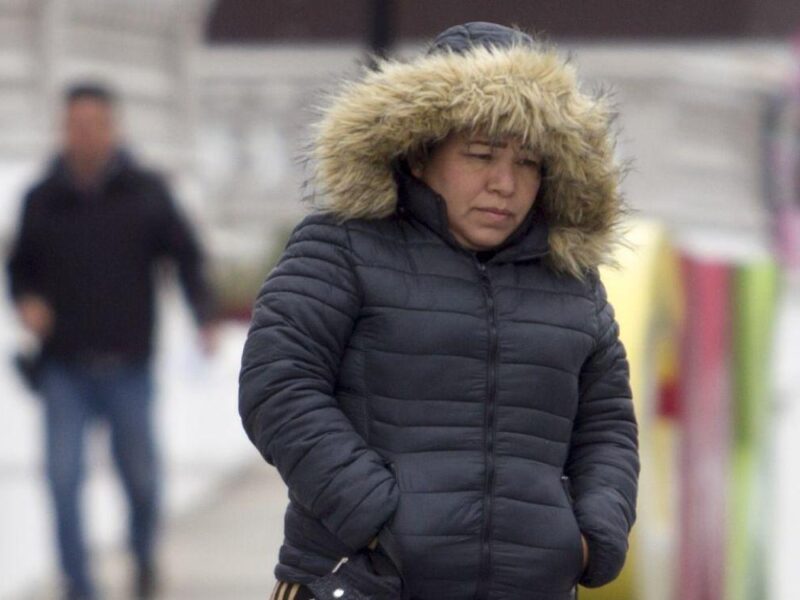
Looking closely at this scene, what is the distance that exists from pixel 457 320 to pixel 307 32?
19.3 feet

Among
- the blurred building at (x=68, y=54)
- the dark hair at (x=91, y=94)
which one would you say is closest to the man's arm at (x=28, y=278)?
the dark hair at (x=91, y=94)

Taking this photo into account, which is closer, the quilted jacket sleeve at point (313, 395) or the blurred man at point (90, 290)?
the quilted jacket sleeve at point (313, 395)

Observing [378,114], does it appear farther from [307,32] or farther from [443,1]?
[307,32]

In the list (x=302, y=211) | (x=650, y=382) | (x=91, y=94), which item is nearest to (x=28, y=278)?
(x=91, y=94)

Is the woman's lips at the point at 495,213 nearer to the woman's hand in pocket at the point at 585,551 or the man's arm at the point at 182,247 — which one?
the woman's hand in pocket at the point at 585,551

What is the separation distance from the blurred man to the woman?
152 inches

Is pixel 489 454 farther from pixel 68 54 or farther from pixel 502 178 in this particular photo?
pixel 68 54

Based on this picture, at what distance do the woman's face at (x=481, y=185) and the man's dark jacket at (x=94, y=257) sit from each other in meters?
3.94

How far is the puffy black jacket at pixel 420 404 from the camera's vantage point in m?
2.87

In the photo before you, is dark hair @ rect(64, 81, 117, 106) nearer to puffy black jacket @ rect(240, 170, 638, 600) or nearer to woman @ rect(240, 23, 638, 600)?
woman @ rect(240, 23, 638, 600)

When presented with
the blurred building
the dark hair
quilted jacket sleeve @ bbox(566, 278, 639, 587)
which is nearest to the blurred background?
the blurred building

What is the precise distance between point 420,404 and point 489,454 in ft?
0.38

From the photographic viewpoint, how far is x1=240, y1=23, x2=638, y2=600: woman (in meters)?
2.88

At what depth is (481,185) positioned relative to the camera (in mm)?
3008
